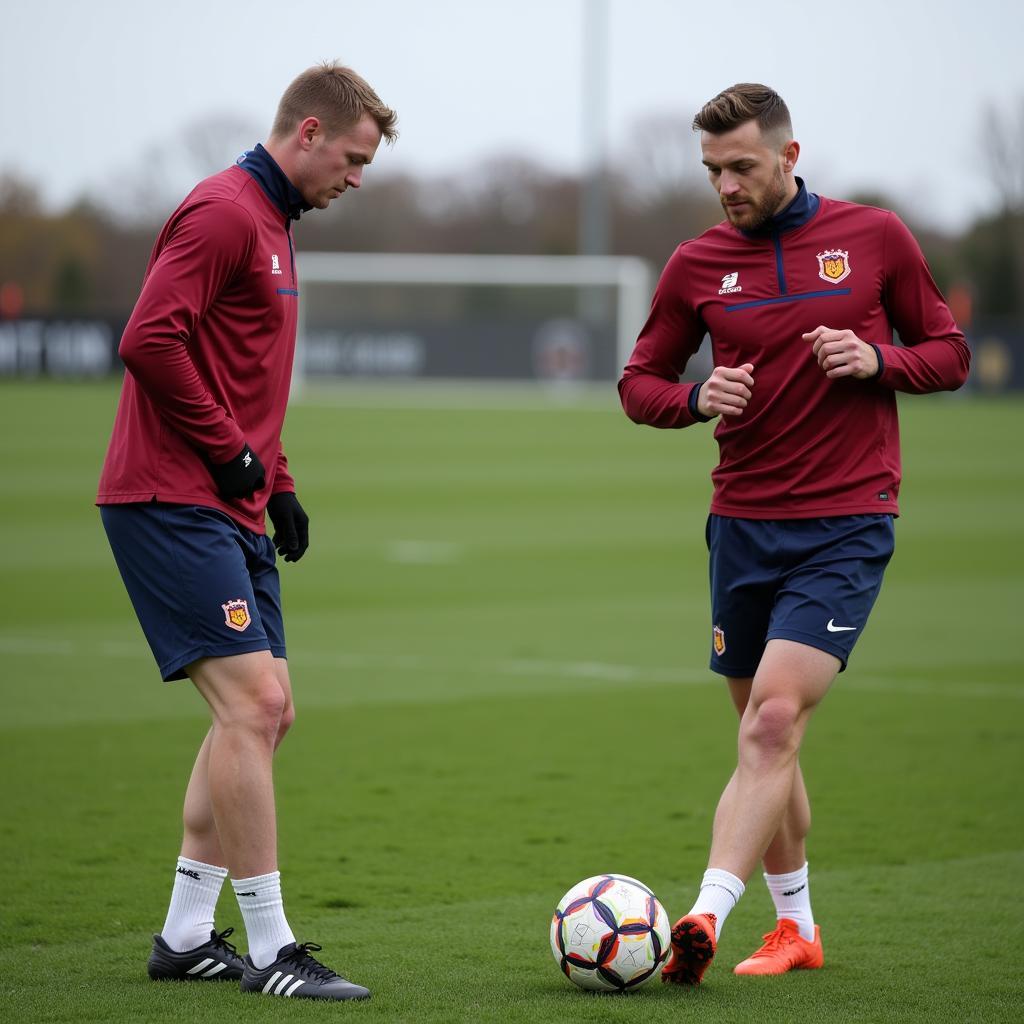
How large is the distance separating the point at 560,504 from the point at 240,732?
16655mm

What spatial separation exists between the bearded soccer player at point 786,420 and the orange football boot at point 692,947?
0.01 m

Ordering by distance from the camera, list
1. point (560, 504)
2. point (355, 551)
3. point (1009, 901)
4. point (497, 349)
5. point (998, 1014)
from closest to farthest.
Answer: point (998, 1014)
point (1009, 901)
point (355, 551)
point (560, 504)
point (497, 349)

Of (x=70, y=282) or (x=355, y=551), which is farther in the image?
(x=70, y=282)

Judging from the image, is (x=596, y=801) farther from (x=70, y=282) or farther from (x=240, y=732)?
(x=70, y=282)

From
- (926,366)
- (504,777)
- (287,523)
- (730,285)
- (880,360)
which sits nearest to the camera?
(880,360)

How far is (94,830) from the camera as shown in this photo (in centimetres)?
651

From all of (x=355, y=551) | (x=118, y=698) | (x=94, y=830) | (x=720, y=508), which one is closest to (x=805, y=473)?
(x=720, y=508)

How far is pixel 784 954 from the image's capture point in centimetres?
488

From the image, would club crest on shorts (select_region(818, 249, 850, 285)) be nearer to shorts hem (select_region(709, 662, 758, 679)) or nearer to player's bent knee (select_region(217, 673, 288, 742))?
shorts hem (select_region(709, 662, 758, 679))

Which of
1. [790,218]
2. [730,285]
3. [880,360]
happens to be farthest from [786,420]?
[790,218]

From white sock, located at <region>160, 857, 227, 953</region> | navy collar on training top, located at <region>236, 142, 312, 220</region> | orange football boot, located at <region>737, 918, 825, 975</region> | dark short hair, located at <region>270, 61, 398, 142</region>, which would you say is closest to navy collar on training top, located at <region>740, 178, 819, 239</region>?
dark short hair, located at <region>270, 61, 398, 142</region>

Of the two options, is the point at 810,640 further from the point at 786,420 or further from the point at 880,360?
the point at 880,360

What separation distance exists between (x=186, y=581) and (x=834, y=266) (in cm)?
200

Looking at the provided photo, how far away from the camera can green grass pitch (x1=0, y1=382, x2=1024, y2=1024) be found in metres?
4.73
